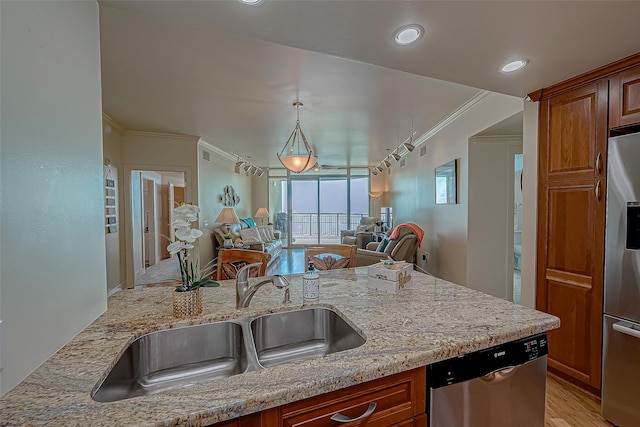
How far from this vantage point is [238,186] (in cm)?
838

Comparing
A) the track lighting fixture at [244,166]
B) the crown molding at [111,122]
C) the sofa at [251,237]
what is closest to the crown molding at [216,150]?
the track lighting fixture at [244,166]

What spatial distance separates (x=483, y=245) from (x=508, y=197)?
708mm

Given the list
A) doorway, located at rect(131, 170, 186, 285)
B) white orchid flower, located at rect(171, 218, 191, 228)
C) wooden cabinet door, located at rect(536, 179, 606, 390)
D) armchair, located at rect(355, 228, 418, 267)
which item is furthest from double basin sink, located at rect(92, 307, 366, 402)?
doorway, located at rect(131, 170, 186, 285)

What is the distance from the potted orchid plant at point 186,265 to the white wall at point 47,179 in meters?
0.33

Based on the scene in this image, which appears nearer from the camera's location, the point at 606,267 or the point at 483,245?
the point at 606,267

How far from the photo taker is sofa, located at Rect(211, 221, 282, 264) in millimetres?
6201

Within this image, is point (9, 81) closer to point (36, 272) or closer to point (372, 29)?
point (36, 272)

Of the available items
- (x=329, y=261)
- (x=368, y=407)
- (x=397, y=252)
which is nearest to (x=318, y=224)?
(x=397, y=252)

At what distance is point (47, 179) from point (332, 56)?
2001 mm

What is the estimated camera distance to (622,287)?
1.79 metres

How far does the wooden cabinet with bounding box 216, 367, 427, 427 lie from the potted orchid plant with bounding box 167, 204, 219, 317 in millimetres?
636

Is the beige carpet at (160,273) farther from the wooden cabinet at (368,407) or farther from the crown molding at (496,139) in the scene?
the crown molding at (496,139)

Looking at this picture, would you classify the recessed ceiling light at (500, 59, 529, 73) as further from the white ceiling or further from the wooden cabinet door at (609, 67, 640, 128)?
the wooden cabinet door at (609, 67, 640, 128)

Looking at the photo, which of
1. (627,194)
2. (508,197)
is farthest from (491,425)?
(508,197)
